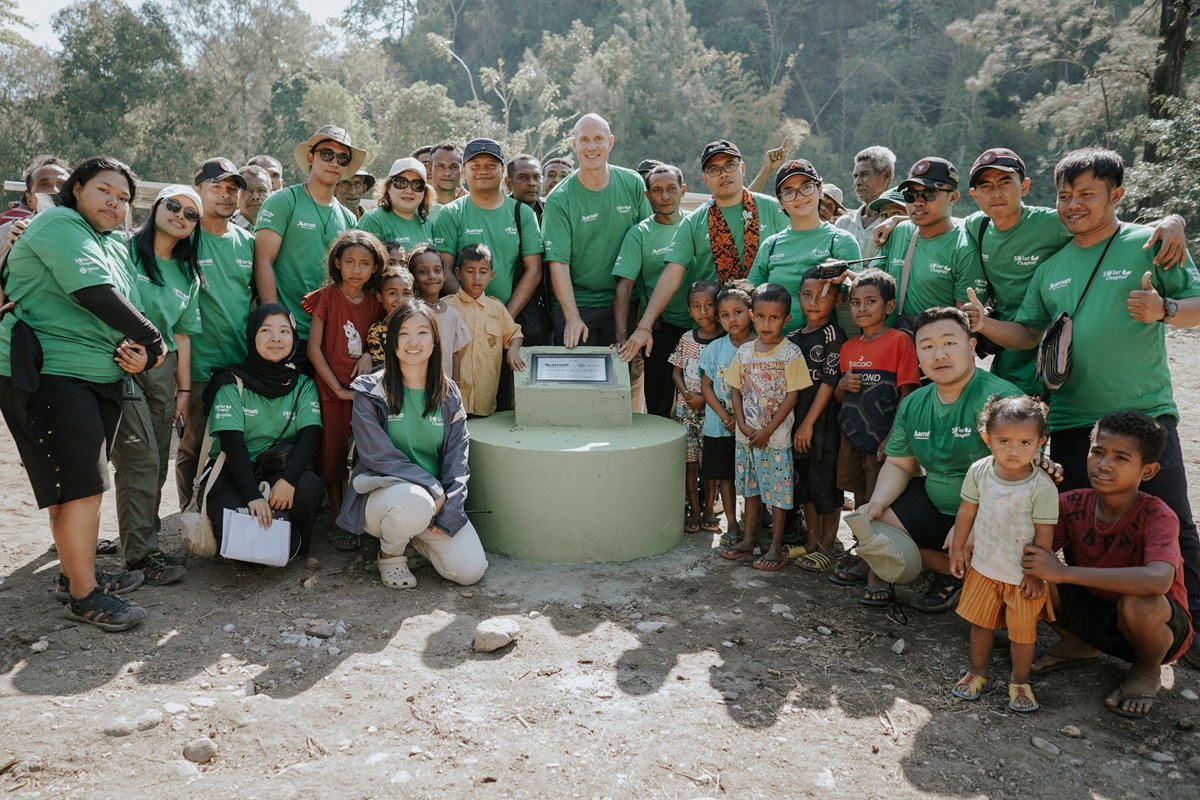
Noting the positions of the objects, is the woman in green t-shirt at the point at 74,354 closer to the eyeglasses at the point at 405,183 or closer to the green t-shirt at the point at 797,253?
the eyeglasses at the point at 405,183

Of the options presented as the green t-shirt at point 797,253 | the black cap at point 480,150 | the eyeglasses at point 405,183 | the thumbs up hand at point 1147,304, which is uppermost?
the black cap at point 480,150

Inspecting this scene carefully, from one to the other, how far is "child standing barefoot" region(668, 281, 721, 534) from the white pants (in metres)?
1.37

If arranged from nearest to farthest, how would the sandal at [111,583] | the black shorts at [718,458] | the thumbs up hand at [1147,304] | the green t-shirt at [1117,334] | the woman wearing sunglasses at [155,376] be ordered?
the thumbs up hand at [1147,304] < the green t-shirt at [1117,334] < the sandal at [111,583] < the woman wearing sunglasses at [155,376] < the black shorts at [718,458]

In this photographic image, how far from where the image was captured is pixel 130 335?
3.72 m

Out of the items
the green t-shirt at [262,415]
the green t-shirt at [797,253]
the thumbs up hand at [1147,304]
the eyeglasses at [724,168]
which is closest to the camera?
the thumbs up hand at [1147,304]

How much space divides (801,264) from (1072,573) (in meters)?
2.12

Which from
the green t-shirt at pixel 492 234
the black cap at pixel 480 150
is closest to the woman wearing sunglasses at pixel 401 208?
the green t-shirt at pixel 492 234

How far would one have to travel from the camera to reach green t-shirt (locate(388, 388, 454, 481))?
4355 millimetres

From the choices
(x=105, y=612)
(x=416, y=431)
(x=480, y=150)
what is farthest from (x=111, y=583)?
(x=480, y=150)

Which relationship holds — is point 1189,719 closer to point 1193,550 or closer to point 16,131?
point 1193,550

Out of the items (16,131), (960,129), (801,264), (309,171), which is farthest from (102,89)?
(960,129)

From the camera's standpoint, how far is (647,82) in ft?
119

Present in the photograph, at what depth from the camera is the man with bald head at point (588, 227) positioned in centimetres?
527

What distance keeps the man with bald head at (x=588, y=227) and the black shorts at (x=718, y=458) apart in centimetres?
101
